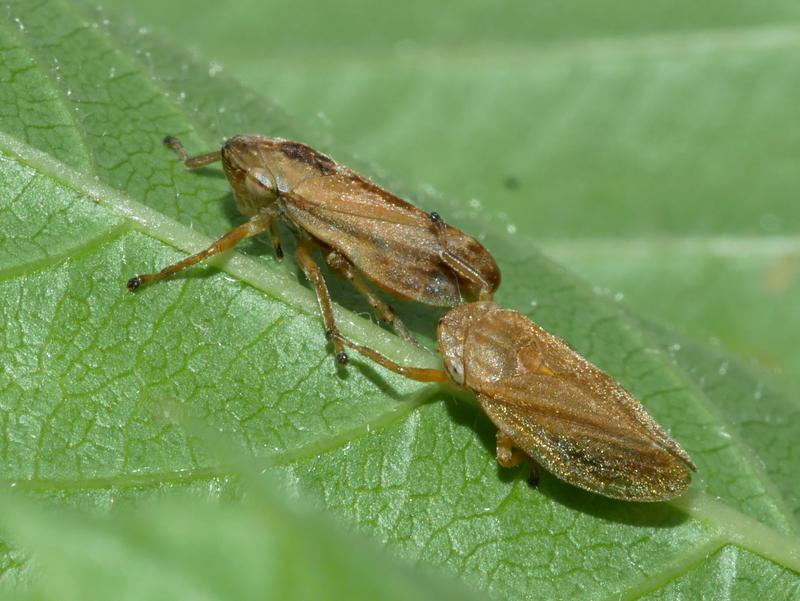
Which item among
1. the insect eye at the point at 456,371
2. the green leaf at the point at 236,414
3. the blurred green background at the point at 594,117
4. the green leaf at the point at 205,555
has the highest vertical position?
the blurred green background at the point at 594,117

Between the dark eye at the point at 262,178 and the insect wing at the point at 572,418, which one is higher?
the dark eye at the point at 262,178

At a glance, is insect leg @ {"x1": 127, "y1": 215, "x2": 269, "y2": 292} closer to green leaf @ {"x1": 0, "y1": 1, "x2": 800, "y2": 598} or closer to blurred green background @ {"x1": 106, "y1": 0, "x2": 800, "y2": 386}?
green leaf @ {"x1": 0, "y1": 1, "x2": 800, "y2": 598}

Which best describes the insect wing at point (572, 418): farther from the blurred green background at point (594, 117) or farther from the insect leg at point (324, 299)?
the blurred green background at point (594, 117)

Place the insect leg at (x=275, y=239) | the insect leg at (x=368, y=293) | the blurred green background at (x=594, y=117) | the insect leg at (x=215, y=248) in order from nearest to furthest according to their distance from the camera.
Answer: the insect leg at (x=215, y=248) → the insect leg at (x=368, y=293) → the insect leg at (x=275, y=239) → the blurred green background at (x=594, y=117)

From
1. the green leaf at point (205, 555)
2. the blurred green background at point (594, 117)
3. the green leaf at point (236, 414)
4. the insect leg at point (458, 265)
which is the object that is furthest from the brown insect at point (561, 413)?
the blurred green background at point (594, 117)

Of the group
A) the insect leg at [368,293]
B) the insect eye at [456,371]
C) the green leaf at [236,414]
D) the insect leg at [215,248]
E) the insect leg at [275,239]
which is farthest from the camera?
the insect leg at [275,239]

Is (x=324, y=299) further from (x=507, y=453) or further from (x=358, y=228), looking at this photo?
(x=507, y=453)

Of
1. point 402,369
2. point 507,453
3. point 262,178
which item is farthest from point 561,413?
point 262,178
